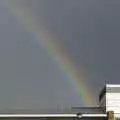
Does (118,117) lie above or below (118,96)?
below

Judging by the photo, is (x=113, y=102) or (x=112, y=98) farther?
(x=112, y=98)

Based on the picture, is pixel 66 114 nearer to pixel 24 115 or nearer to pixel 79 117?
pixel 79 117

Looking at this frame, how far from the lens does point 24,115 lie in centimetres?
4266

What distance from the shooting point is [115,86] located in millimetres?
53438

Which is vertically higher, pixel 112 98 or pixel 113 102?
pixel 112 98

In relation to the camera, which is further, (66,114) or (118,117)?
(118,117)

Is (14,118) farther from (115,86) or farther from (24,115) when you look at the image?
A: (115,86)

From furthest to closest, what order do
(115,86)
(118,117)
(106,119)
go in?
(115,86) < (118,117) < (106,119)

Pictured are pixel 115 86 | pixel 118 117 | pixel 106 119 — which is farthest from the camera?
pixel 115 86

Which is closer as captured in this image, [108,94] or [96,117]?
[96,117]

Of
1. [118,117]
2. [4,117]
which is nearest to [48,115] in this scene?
[4,117]

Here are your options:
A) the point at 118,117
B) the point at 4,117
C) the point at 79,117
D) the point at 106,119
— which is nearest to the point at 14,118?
the point at 4,117

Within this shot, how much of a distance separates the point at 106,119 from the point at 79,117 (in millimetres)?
2893

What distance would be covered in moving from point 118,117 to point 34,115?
12613 millimetres
